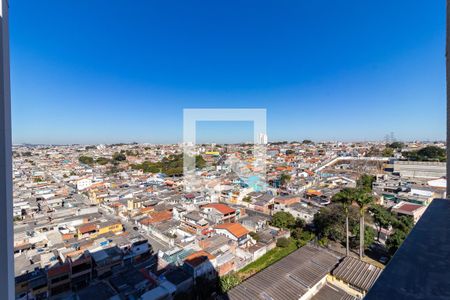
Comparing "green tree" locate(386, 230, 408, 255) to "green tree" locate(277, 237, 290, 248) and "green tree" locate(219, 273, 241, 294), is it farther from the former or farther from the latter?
"green tree" locate(219, 273, 241, 294)

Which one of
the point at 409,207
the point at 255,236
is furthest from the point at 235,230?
the point at 409,207

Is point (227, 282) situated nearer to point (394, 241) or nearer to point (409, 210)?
point (394, 241)

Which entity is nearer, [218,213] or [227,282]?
[227,282]

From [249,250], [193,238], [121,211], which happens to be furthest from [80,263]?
[121,211]

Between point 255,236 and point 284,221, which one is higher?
point 284,221

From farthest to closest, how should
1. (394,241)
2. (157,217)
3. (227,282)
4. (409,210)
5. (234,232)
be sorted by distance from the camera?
(157,217), (409,210), (234,232), (394,241), (227,282)

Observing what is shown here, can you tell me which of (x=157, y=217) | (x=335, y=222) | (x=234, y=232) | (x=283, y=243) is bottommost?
(x=283, y=243)

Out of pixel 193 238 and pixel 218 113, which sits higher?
pixel 218 113

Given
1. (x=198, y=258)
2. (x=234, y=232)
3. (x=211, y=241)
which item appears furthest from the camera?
(x=234, y=232)

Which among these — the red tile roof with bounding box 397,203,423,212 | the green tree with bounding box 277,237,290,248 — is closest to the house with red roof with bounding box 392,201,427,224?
the red tile roof with bounding box 397,203,423,212

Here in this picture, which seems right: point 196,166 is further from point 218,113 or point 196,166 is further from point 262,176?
point 218,113
